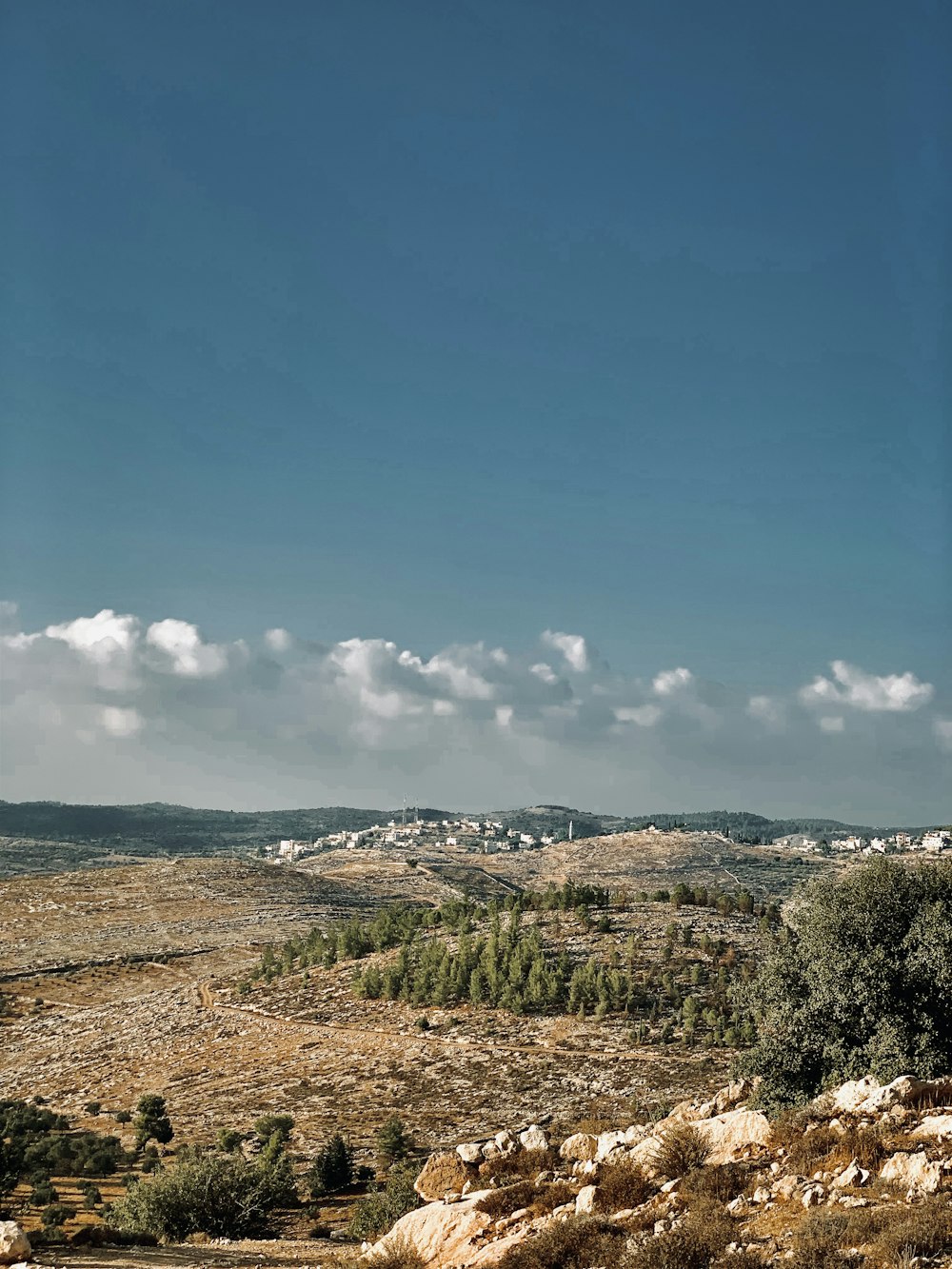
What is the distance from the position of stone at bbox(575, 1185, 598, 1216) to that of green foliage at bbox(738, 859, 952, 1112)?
993 centimetres

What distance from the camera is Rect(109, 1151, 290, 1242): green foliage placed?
23.7 meters

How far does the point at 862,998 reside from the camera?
82.2 feet

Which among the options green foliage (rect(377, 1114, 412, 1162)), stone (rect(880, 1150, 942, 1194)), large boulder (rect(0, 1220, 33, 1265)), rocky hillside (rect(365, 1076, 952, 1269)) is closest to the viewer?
rocky hillside (rect(365, 1076, 952, 1269))

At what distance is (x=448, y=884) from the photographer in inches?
7461

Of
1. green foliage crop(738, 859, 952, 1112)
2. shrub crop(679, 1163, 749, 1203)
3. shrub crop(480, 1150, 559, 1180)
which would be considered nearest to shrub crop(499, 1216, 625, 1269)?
shrub crop(679, 1163, 749, 1203)

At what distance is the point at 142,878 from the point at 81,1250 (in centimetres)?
15311

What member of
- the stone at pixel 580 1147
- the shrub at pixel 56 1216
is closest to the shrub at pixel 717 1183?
the stone at pixel 580 1147

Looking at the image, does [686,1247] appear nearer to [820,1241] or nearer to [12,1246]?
[820,1241]

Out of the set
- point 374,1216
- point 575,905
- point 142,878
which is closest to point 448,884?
point 142,878

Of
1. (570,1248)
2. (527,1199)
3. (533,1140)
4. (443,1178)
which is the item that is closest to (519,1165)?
(533,1140)

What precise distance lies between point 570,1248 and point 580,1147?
627 centimetres

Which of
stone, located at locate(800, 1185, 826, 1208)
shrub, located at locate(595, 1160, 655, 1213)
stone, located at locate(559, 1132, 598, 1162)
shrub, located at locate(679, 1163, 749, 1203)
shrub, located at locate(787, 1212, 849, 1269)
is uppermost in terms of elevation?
shrub, located at locate(787, 1212, 849, 1269)

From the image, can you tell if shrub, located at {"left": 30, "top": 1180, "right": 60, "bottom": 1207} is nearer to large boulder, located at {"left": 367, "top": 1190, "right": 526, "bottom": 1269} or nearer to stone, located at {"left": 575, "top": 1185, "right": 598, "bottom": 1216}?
large boulder, located at {"left": 367, "top": 1190, "right": 526, "bottom": 1269}

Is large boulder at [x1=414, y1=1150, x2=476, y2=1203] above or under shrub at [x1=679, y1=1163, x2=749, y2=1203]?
under
